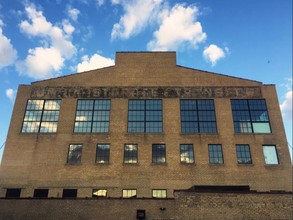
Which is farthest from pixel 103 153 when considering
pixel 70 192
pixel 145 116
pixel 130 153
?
pixel 145 116

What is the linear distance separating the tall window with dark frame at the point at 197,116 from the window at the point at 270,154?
5.74 meters

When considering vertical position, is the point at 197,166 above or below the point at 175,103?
below

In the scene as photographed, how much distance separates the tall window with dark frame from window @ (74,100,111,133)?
8818mm

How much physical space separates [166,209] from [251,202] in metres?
6.77

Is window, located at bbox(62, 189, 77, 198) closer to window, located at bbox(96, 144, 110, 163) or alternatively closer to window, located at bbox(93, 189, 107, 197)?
window, located at bbox(93, 189, 107, 197)

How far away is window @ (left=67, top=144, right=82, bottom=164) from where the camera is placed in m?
28.9

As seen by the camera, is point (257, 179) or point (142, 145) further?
point (142, 145)

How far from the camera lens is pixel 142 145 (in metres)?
29.4

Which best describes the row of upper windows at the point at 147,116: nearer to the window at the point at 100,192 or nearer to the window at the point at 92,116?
the window at the point at 92,116

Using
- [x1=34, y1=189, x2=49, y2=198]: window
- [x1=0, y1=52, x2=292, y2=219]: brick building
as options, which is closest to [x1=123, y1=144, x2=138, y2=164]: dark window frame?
[x1=0, y1=52, x2=292, y2=219]: brick building

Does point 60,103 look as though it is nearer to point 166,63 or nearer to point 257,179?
point 166,63

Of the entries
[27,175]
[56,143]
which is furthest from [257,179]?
[27,175]

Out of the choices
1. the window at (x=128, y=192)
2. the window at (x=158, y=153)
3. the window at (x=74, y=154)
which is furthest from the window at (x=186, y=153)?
the window at (x=74, y=154)

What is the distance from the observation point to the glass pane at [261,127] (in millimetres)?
30219
